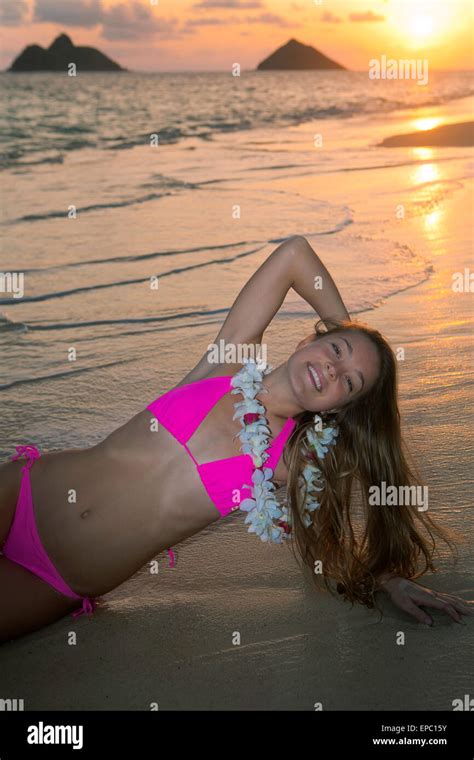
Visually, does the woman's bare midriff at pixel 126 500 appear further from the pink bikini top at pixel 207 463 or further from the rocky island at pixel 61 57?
the rocky island at pixel 61 57

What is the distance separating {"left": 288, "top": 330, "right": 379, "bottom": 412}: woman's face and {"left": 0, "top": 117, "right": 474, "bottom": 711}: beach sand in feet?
2.70

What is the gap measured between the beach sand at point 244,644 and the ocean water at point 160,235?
59.3 inches

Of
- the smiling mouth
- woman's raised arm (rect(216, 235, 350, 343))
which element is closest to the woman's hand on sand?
the smiling mouth

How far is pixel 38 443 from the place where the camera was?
203 inches

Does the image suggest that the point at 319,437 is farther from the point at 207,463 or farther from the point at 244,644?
the point at 244,644

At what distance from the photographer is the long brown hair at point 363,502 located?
363 centimetres

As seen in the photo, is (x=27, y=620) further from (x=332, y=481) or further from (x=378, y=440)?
(x=378, y=440)

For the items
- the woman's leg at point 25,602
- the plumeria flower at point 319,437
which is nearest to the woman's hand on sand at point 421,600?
the plumeria flower at point 319,437

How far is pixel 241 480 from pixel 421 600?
83 centimetres

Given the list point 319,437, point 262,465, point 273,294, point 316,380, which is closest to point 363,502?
point 319,437
